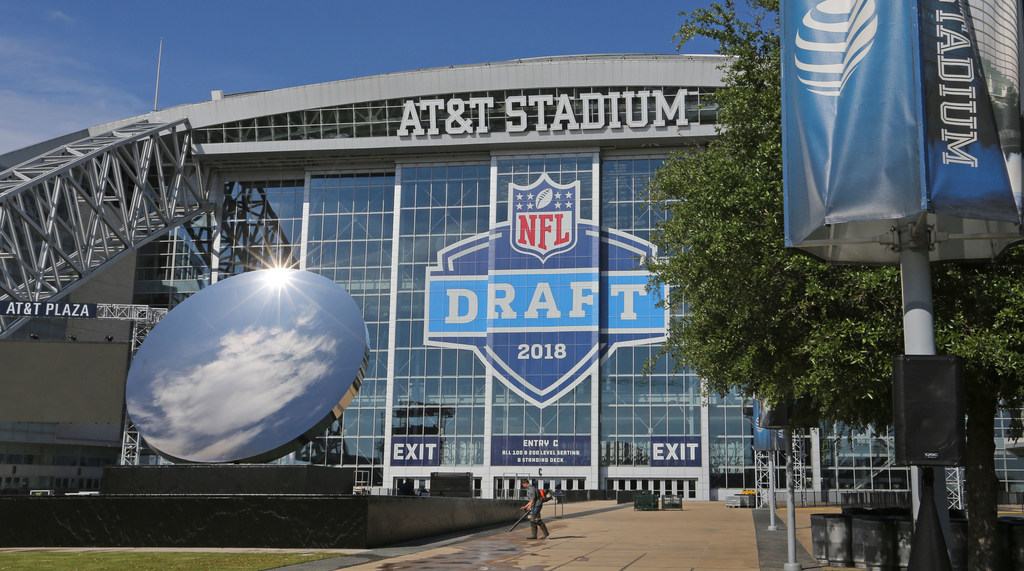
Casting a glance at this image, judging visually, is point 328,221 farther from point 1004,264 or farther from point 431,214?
point 1004,264

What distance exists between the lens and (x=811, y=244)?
37.1 feet

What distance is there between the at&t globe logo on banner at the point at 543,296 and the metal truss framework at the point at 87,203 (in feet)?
65.1

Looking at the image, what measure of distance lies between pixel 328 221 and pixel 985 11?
61.8 meters

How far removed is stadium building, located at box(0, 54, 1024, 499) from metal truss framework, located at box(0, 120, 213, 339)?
0.30 metres

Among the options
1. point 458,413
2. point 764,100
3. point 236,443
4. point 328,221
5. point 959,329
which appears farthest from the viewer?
point 328,221

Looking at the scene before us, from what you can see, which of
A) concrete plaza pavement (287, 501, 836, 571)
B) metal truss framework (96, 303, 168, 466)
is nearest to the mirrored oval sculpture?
concrete plaza pavement (287, 501, 836, 571)

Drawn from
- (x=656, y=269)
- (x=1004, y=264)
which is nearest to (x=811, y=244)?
(x=1004, y=264)

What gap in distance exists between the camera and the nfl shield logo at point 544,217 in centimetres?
6500

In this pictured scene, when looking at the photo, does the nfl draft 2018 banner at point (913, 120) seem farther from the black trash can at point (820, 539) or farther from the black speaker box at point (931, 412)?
the black trash can at point (820, 539)

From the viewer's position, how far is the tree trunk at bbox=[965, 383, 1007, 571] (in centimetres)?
1441

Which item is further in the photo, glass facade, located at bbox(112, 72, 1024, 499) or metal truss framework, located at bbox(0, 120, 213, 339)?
glass facade, located at bbox(112, 72, 1024, 499)

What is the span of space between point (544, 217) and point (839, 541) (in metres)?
48.4

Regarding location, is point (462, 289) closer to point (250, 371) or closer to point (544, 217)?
point (544, 217)

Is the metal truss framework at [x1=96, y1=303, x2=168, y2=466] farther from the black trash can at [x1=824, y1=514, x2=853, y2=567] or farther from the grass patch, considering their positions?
the black trash can at [x1=824, y1=514, x2=853, y2=567]
